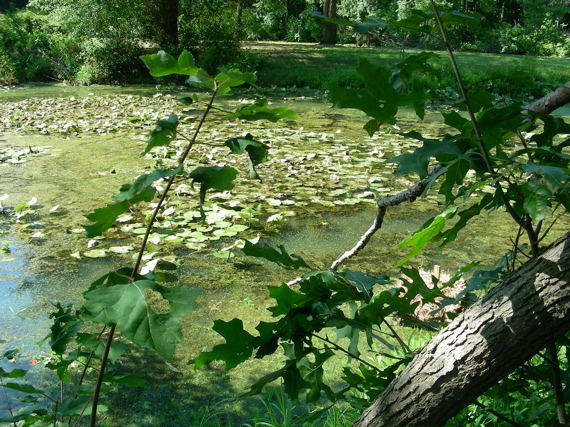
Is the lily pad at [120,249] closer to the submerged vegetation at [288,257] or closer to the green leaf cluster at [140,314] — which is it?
the submerged vegetation at [288,257]

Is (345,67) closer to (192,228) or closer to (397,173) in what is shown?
(192,228)

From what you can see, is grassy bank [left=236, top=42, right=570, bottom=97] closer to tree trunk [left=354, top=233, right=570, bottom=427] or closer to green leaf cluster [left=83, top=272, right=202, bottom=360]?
tree trunk [left=354, top=233, right=570, bottom=427]

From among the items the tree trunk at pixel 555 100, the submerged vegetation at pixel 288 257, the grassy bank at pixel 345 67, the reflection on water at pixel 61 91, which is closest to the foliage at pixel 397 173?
the submerged vegetation at pixel 288 257

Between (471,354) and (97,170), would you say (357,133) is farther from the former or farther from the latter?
(471,354)

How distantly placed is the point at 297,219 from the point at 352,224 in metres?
0.40

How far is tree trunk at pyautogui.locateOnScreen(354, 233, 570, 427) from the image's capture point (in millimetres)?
730

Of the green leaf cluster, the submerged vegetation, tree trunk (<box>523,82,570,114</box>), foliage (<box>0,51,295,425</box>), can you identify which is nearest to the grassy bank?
the submerged vegetation

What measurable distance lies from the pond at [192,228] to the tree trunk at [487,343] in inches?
14.9

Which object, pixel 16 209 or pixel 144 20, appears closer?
pixel 16 209

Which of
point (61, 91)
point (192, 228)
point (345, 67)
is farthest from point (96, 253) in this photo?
point (345, 67)

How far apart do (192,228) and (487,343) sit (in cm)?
280

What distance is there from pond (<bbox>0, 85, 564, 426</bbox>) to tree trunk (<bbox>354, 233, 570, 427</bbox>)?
38cm

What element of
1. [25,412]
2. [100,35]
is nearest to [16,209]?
[25,412]

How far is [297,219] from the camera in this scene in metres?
3.66
